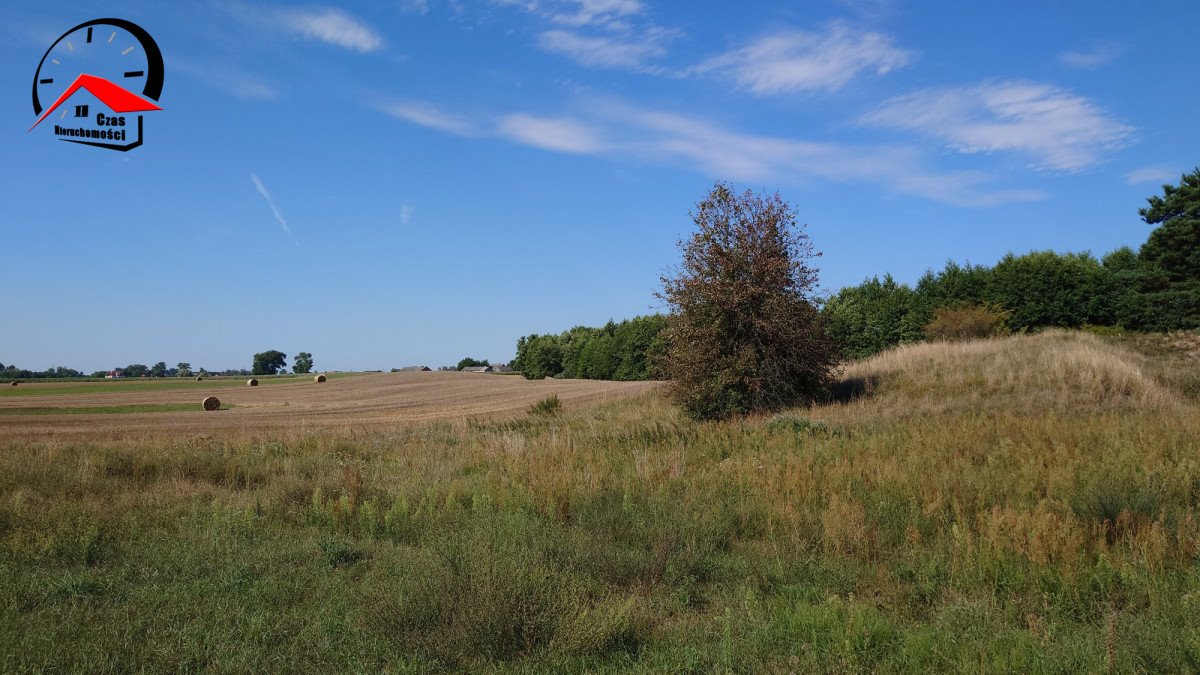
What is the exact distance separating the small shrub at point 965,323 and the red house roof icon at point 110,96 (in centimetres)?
3276

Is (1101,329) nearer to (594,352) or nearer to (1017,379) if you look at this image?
(1017,379)

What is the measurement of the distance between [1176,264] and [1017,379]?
2860cm

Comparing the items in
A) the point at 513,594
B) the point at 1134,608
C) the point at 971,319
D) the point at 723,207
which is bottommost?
the point at 1134,608

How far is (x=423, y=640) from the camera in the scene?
185 inches

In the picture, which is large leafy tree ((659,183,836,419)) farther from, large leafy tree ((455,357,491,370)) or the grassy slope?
large leafy tree ((455,357,491,370))

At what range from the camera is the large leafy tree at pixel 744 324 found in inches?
733

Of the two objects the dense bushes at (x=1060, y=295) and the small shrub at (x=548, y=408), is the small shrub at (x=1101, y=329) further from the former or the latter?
the small shrub at (x=548, y=408)

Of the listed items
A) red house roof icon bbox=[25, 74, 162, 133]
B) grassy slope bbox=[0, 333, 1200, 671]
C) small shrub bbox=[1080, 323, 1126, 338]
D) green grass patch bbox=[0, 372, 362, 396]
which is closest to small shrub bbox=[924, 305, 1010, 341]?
small shrub bbox=[1080, 323, 1126, 338]

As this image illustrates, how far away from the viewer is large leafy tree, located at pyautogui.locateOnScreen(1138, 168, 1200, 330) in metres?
35.8

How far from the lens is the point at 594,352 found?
217ft

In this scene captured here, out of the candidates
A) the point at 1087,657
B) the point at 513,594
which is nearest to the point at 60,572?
the point at 513,594

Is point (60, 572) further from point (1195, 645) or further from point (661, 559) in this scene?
point (1195, 645)

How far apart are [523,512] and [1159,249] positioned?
4581cm

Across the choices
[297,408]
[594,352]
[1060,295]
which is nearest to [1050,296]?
[1060,295]
